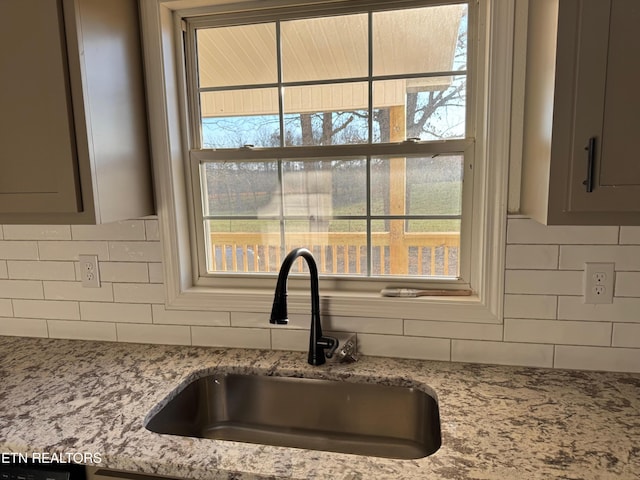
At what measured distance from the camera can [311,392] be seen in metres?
1.30

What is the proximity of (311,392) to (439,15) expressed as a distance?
4.07 feet

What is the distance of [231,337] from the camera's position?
4.85 feet

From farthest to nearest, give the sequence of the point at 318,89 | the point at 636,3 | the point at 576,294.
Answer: the point at 318,89, the point at 576,294, the point at 636,3

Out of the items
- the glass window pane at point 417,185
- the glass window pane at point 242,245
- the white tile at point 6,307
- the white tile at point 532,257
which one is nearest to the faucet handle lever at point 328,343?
the glass window pane at point 242,245

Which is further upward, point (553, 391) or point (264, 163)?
point (264, 163)

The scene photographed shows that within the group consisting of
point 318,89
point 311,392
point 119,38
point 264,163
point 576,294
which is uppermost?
point 119,38

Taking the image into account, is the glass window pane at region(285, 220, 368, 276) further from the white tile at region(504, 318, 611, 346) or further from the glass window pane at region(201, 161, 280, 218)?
the white tile at region(504, 318, 611, 346)

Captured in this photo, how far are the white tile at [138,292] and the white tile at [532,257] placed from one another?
1.17 m

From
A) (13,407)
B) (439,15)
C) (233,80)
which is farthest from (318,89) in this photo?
(13,407)

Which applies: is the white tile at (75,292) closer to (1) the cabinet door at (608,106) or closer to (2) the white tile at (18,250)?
(2) the white tile at (18,250)

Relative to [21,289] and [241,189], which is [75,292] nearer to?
[21,289]

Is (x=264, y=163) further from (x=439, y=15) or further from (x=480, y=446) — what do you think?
(x=480, y=446)

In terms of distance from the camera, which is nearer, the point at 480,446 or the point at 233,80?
the point at 480,446

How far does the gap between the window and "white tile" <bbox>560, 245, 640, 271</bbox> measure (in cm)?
30
